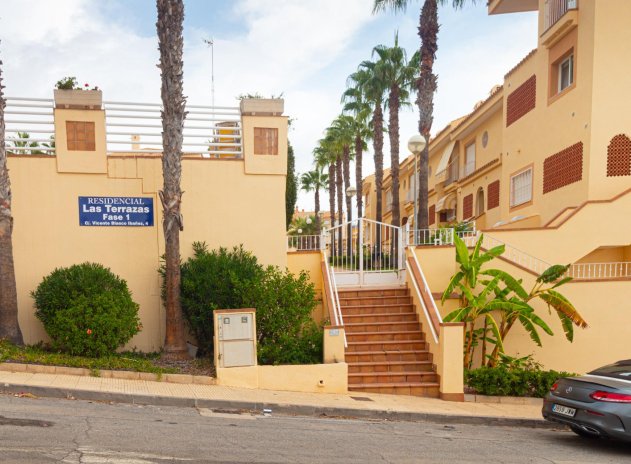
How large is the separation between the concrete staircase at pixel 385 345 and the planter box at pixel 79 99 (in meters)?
7.10

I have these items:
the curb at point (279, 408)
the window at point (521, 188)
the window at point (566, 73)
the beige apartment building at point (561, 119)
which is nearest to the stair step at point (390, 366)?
the curb at point (279, 408)

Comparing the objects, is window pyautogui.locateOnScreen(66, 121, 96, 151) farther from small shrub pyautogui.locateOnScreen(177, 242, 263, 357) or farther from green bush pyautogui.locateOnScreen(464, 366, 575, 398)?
green bush pyautogui.locateOnScreen(464, 366, 575, 398)

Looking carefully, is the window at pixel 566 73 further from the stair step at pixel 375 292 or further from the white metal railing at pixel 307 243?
the white metal railing at pixel 307 243

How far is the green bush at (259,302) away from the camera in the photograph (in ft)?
35.1

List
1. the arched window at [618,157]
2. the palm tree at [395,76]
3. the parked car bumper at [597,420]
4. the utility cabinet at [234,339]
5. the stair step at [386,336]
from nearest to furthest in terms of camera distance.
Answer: the parked car bumper at [597,420] → the utility cabinet at [234,339] → the stair step at [386,336] → the arched window at [618,157] → the palm tree at [395,76]

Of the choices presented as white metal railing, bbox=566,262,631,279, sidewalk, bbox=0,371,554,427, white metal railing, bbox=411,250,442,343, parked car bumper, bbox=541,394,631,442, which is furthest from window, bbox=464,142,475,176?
parked car bumper, bbox=541,394,631,442

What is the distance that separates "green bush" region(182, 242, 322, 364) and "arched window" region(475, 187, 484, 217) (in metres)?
17.3

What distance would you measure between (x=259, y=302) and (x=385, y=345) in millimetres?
3045

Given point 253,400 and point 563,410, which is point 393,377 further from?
point 563,410

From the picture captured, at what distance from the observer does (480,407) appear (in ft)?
33.7

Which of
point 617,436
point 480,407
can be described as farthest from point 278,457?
point 480,407

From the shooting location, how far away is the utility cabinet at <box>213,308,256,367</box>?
33.1 ft

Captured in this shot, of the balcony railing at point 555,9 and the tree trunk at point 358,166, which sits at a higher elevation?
the balcony railing at point 555,9

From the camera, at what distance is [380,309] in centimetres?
1293
